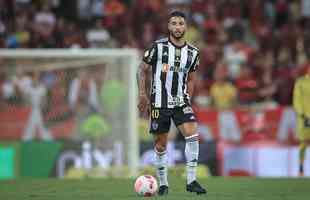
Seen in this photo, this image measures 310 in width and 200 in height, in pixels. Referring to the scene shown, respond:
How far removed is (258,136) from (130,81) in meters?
3.15

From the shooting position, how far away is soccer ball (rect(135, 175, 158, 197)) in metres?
12.8

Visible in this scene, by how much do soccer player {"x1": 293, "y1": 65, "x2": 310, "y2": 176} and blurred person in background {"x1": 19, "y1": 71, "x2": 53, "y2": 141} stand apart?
5.48 m

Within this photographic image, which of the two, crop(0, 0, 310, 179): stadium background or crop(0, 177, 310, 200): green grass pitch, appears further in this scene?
crop(0, 0, 310, 179): stadium background

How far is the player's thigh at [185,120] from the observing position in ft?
42.1

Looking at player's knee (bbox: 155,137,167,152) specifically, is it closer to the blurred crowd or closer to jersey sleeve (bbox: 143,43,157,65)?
jersey sleeve (bbox: 143,43,157,65)

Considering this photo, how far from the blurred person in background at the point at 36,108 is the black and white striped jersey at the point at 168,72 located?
8969 millimetres

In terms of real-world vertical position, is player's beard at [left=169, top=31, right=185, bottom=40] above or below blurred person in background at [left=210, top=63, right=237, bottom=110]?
above

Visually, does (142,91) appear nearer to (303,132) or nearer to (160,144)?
(160,144)

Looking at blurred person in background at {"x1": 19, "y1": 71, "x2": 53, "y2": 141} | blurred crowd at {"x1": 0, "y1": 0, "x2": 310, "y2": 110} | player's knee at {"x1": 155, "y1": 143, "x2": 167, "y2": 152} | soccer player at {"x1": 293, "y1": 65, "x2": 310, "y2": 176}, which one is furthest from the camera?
blurred crowd at {"x1": 0, "y1": 0, "x2": 310, "y2": 110}

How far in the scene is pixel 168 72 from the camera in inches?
508

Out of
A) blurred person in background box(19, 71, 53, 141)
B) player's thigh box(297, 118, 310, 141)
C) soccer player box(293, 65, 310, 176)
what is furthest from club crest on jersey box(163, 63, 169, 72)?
blurred person in background box(19, 71, 53, 141)

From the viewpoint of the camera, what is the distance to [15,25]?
83.2 feet

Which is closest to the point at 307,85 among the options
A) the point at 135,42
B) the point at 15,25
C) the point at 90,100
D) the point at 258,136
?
the point at 258,136

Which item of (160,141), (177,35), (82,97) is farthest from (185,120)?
(82,97)
